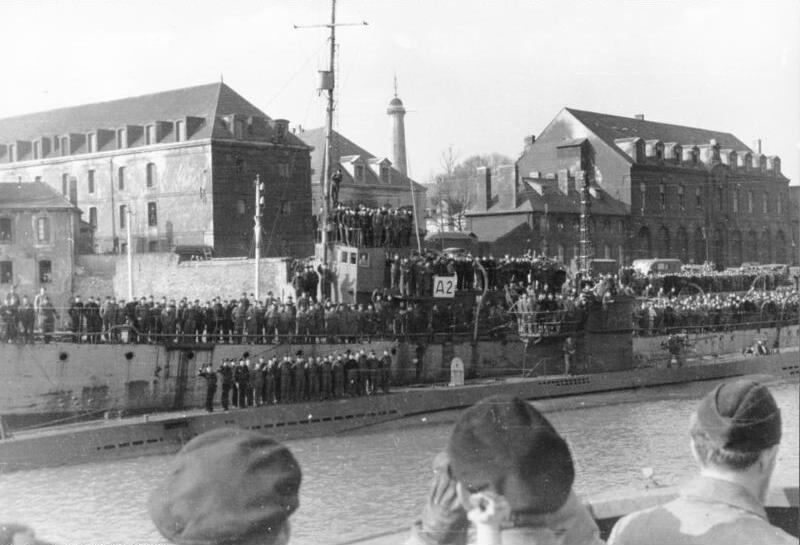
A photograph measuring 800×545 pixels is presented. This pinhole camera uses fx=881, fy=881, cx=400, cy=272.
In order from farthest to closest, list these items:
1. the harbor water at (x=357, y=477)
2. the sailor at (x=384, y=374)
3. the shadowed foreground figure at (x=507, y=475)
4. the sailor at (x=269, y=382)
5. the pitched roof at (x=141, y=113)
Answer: the pitched roof at (x=141, y=113) → the sailor at (x=384, y=374) → the sailor at (x=269, y=382) → the harbor water at (x=357, y=477) → the shadowed foreground figure at (x=507, y=475)

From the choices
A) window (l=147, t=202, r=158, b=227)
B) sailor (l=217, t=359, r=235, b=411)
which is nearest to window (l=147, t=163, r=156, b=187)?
window (l=147, t=202, r=158, b=227)

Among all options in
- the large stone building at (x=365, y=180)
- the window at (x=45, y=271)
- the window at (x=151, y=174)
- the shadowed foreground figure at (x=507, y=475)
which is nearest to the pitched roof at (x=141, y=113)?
the window at (x=151, y=174)

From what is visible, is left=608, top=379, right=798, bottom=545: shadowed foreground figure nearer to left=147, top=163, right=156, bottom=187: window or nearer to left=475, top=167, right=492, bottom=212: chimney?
left=147, top=163, right=156, bottom=187: window

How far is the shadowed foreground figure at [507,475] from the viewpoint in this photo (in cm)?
223

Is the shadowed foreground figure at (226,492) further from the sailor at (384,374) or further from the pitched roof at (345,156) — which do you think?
the pitched roof at (345,156)

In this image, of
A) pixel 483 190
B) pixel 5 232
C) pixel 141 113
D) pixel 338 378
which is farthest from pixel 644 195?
pixel 5 232

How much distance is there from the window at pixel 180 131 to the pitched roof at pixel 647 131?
43.5ft

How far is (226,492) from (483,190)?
112 ft

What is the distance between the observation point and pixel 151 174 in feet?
103

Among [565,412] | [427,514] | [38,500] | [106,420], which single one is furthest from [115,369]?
[427,514]

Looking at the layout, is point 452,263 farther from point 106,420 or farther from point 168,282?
point 168,282

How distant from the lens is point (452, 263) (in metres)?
22.9

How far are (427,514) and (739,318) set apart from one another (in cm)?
2725

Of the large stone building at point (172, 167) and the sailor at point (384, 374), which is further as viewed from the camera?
the large stone building at point (172, 167)
